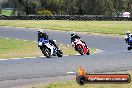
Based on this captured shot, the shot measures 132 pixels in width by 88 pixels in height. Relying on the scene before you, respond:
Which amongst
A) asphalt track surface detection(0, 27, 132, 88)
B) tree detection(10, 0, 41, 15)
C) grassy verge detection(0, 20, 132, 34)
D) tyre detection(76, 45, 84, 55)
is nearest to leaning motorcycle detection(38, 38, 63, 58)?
asphalt track surface detection(0, 27, 132, 88)

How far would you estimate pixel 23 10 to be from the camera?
294 ft

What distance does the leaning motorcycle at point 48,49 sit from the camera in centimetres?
1900

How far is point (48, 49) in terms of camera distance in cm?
1911

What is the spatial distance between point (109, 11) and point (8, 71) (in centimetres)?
7903

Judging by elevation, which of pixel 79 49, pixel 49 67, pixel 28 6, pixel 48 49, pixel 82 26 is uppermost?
A: pixel 49 67

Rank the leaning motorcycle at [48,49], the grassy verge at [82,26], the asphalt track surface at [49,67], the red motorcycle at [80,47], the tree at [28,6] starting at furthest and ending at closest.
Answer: the tree at [28,6], the grassy verge at [82,26], the red motorcycle at [80,47], the leaning motorcycle at [48,49], the asphalt track surface at [49,67]

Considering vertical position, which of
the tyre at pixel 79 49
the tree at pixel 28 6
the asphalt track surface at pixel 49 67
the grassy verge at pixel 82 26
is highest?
the asphalt track surface at pixel 49 67

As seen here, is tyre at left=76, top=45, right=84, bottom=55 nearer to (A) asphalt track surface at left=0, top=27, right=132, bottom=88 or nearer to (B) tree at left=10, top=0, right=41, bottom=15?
(A) asphalt track surface at left=0, top=27, right=132, bottom=88

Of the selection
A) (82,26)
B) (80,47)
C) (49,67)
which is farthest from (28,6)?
(49,67)

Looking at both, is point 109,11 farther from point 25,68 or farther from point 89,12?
point 25,68

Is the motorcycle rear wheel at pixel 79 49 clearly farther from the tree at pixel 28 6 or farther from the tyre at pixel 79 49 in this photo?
the tree at pixel 28 6

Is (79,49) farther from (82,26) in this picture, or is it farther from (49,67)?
(82,26)

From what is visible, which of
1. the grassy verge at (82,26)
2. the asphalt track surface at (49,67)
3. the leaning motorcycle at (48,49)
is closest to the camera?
the asphalt track surface at (49,67)

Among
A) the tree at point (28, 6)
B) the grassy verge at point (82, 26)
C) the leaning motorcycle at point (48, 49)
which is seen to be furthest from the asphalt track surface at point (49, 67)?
the tree at point (28, 6)
